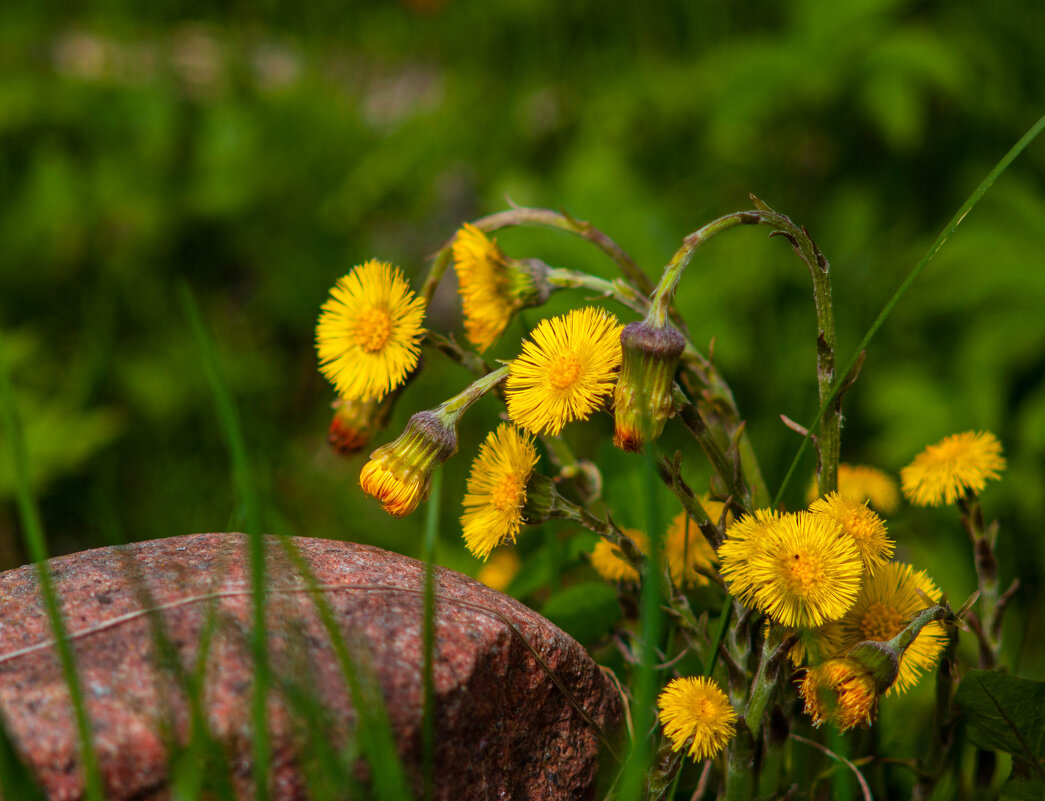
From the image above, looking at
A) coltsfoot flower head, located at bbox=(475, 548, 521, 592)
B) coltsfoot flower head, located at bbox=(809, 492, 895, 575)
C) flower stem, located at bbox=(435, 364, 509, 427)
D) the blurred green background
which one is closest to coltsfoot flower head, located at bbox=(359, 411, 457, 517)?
flower stem, located at bbox=(435, 364, 509, 427)

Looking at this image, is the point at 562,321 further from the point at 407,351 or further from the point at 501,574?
the point at 501,574

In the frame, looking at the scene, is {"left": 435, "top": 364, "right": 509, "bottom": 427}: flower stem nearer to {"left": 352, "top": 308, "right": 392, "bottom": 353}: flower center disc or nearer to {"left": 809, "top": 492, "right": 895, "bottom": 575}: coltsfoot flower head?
{"left": 352, "top": 308, "right": 392, "bottom": 353}: flower center disc

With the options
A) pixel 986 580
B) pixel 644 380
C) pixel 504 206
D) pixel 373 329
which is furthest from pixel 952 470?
pixel 504 206

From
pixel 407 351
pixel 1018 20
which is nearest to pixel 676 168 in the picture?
pixel 1018 20

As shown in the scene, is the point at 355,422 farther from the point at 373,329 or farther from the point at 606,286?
the point at 606,286

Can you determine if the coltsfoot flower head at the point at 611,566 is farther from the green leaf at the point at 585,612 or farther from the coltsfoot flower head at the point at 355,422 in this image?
the coltsfoot flower head at the point at 355,422

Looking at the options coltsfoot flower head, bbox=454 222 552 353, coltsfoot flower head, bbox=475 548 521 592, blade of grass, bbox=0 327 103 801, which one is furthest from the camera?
coltsfoot flower head, bbox=475 548 521 592
